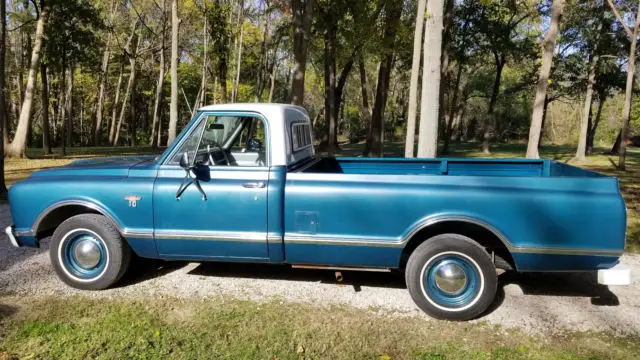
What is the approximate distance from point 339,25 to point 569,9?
41.3ft

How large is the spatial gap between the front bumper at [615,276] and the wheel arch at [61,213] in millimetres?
4371

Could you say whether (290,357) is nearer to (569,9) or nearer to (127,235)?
(127,235)

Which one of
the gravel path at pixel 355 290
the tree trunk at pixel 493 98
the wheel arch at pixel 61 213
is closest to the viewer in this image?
the gravel path at pixel 355 290

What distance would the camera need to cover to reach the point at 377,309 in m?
4.22

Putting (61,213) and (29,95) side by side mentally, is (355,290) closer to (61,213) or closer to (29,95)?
(61,213)

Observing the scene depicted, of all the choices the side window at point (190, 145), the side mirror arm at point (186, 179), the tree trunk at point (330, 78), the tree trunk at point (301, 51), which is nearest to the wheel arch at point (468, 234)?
the side mirror arm at point (186, 179)

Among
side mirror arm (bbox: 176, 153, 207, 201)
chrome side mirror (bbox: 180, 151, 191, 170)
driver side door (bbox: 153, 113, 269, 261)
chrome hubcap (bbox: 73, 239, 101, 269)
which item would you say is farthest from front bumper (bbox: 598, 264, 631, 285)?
chrome hubcap (bbox: 73, 239, 101, 269)

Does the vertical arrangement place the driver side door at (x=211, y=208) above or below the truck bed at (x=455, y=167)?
below

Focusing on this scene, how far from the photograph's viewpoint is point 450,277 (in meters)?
3.96

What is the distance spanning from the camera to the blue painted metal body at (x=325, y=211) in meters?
3.72

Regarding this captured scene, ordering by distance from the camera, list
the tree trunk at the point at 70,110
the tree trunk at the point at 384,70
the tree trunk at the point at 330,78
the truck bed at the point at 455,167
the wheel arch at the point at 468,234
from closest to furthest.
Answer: the wheel arch at the point at 468,234
the truck bed at the point at 455,167
the tree trunk at the point at 384,70
the tree trunk at the point at 330,78
the tree trunk at the point at 70,110

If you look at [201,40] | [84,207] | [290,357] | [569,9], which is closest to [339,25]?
[569,9]

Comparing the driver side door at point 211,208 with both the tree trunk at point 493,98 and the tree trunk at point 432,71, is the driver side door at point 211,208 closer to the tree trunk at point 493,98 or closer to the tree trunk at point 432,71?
the tree trunk at point 432,71

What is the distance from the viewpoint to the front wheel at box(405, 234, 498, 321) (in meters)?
3.91
